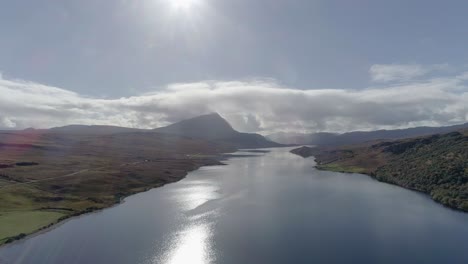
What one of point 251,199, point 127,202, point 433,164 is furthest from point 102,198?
point 433,164

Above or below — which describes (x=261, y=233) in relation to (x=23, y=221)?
below

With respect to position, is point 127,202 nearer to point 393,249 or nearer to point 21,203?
point 21,203

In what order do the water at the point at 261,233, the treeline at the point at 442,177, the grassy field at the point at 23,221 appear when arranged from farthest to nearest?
the treeline at the point at 442,177, the grassy field at the point at 23,221, the water at the point at 261,233

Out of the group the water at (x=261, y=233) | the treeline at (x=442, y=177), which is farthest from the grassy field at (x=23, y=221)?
the treeline at (x=442, y=177)

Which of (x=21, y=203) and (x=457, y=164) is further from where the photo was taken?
(x=457, y=164)

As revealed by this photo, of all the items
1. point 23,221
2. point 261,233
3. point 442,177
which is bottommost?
point 261,233

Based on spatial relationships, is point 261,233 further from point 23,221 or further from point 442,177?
point 442,177

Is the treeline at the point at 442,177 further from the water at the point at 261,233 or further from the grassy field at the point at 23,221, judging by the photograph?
Answer: the grassy field at the point at 23,221

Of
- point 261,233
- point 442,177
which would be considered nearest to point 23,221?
point 261,233
